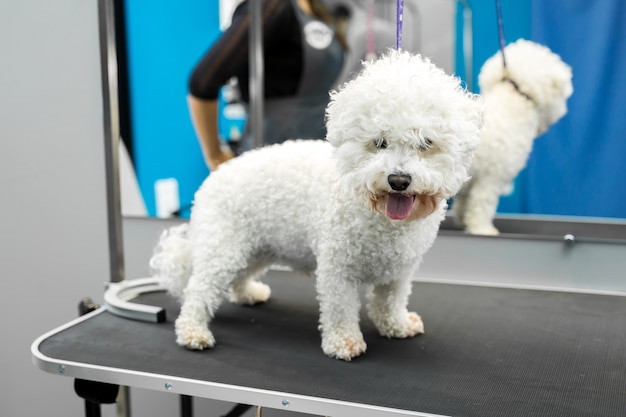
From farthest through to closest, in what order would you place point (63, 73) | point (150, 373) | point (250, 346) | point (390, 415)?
point (63, 73), point (250, 346), point (150, 373), point (390, 415)

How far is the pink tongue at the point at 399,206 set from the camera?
2.87 feet

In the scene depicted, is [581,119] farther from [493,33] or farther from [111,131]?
[111,131]

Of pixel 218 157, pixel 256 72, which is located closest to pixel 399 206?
pixel 256 72

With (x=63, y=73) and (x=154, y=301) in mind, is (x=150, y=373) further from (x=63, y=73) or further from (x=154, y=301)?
(x=63, y=73)

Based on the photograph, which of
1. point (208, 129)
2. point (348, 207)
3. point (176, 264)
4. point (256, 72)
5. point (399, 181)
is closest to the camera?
point (399, 181)

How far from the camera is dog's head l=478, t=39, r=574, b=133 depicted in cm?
147

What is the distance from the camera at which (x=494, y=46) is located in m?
1.67

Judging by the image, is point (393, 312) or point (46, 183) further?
point (46, 183)

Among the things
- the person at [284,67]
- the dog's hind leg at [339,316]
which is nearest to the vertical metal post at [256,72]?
the person at [284,67]

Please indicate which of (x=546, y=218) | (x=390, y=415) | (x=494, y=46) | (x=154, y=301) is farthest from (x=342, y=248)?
(x=494, y=46)

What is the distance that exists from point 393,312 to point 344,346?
16 cm

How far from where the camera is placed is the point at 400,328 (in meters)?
1.13

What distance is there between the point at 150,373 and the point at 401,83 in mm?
588

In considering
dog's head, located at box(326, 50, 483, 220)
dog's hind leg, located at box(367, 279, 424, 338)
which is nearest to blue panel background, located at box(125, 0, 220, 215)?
dog's hind leg, located at box(367, 279, 424, 338)
